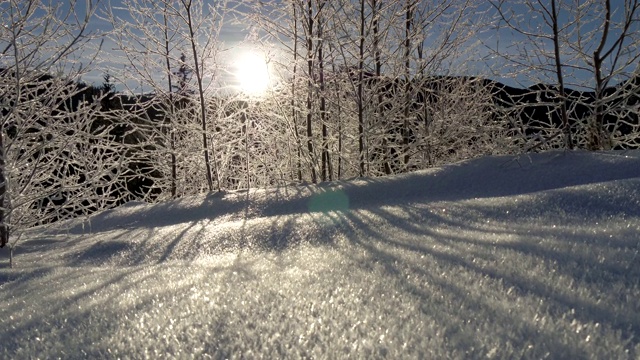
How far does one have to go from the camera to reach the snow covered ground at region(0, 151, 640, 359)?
1010 millimetres

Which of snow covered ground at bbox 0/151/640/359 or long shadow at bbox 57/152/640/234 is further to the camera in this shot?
long shadow at bbox 57/152/640/234

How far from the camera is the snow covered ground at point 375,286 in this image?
1.01 m

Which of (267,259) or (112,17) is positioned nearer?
(267,259)

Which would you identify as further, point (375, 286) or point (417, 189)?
point (417, 189)

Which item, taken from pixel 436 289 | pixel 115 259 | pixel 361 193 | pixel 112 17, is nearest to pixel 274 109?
pixel 112 17

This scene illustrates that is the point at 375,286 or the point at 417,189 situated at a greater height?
the point at 417,189

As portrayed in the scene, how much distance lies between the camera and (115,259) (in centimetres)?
266

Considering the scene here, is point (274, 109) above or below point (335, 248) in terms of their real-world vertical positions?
above

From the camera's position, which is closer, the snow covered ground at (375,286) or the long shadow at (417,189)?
the snow covered ground at (375,286)

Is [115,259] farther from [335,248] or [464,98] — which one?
[464,98]

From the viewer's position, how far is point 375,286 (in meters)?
1.34

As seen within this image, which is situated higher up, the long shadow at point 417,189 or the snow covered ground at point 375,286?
the long shadow at point 417,189

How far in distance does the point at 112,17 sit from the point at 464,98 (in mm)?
5722

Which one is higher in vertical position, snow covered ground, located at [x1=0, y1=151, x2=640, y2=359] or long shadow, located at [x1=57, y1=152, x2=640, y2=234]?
long shadow, located at [x1=57, y1=152, x2=640, y2=234]
